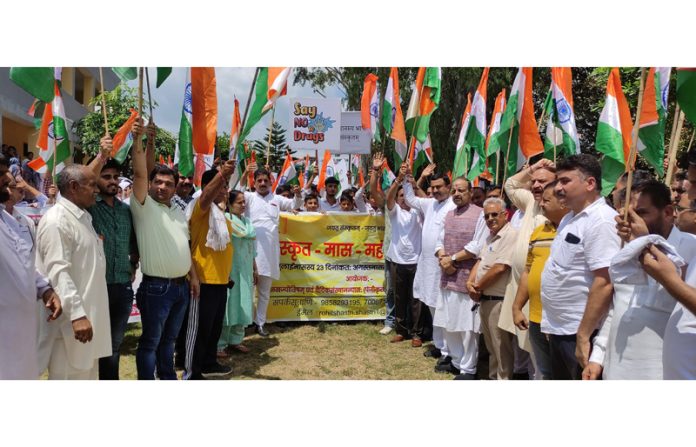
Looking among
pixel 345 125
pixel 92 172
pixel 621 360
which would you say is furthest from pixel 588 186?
pixel 345 125

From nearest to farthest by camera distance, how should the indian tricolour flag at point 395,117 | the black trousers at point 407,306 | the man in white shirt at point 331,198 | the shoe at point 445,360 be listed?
the shoe at point 445,360
the black trousers at point 407,306
the indian tricolour flag at point 395,117
the man in white shirt at point 331,198

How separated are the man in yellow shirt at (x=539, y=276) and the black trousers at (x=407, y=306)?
283 cm

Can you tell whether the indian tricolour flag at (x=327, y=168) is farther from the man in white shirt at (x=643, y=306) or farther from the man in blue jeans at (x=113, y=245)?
the man in white shirt at (x=643, y=306)

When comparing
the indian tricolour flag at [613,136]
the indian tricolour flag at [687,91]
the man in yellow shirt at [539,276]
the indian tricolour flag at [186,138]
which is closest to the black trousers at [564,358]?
the man in yellow shirt at [539,276]

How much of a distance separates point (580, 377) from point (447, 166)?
1677 centimetres

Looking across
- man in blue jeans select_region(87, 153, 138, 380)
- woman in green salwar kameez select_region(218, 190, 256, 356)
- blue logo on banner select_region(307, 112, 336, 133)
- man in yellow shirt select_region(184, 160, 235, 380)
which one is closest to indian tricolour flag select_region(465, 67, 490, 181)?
blue logo on banner select_region(307, 112, 336, 133)

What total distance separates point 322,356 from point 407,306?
1.31m

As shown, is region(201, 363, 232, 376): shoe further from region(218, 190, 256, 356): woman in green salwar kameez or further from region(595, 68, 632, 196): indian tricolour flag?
region(595, 68, 632, 196): indian tricolour flag

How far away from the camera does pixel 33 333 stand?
9.78ft

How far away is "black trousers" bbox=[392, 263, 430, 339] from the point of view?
20.8ft

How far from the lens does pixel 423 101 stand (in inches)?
250

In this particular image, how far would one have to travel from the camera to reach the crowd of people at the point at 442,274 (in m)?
2.46

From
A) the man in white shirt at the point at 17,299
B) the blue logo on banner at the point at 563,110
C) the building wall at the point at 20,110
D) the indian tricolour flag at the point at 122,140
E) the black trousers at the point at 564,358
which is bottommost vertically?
the black trousers at the point at 564,358

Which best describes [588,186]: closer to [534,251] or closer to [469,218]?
[534,251]
